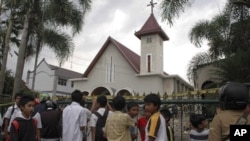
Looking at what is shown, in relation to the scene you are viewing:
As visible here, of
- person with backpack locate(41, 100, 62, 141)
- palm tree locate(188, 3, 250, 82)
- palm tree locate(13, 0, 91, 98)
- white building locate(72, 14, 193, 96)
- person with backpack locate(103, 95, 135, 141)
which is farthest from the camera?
white building locate(72, 14, 193, 96)

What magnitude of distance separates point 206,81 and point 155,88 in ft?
20.6

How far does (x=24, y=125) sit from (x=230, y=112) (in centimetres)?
256

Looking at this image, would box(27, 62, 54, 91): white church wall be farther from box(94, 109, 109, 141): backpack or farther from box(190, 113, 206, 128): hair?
box(190, 113, 206, 128): hair

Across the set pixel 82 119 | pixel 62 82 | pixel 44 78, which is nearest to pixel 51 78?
pixel 44 78

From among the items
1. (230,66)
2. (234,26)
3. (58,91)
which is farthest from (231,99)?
(58,91)

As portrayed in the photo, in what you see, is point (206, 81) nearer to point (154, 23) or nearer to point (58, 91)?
point (154, 23)

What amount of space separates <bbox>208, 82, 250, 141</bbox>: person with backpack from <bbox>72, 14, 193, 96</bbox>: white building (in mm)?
21982

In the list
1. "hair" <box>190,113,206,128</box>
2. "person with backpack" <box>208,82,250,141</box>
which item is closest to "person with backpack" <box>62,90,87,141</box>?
"hair" <box>190,113,206,128</box>

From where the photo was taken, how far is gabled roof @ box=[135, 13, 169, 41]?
25.3 metres

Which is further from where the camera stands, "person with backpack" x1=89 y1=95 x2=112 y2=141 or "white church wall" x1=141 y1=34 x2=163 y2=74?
"white church wall" x1=141 y1=34 x2=163 y2=74

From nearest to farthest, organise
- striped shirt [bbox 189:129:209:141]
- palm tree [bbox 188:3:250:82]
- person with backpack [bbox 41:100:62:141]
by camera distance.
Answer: striped shirt [bbox 189:129:209:141] < person with backpack [bbox 41:100:62:141] < palm tree [bbox 188:3:250:82]

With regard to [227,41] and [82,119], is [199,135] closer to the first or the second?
[82,119]

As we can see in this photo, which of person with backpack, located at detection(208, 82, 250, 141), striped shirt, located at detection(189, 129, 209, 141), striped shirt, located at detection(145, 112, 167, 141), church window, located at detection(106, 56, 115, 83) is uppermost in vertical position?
church window, located at detection(106, 56, 115, 83)

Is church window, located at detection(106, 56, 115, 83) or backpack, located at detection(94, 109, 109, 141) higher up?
church window, located at detection(106, 56, 115, 83)
